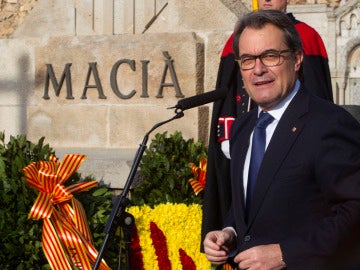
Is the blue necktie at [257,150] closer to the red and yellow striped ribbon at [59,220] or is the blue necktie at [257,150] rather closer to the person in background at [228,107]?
the person in background at [228,107]

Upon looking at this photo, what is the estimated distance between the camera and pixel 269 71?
267cm

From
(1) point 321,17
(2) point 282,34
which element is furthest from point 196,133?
(1) point 321,17

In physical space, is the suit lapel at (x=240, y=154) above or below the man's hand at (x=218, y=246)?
above

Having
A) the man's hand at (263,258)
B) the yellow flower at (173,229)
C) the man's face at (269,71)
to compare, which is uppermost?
the man's face at (269,71)

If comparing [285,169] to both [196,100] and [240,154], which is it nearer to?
[240,154]

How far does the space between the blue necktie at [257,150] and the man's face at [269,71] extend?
0.04 meters

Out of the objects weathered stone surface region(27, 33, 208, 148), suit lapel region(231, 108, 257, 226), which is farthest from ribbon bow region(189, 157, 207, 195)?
suit lapel region(231, 108, 257, 226)

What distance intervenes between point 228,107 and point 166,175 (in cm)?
75

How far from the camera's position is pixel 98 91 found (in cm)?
618

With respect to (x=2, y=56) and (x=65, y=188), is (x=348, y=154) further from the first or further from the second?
(x=2, y=56)

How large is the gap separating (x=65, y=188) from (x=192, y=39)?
1552 mm

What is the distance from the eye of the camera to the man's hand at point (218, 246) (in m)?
2.68

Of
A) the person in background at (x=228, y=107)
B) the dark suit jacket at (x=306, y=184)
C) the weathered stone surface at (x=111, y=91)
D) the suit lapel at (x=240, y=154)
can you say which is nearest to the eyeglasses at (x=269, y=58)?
the dark suit jacket at (x=306, y=184)

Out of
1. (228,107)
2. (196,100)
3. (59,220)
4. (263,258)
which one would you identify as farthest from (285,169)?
(59,220)
